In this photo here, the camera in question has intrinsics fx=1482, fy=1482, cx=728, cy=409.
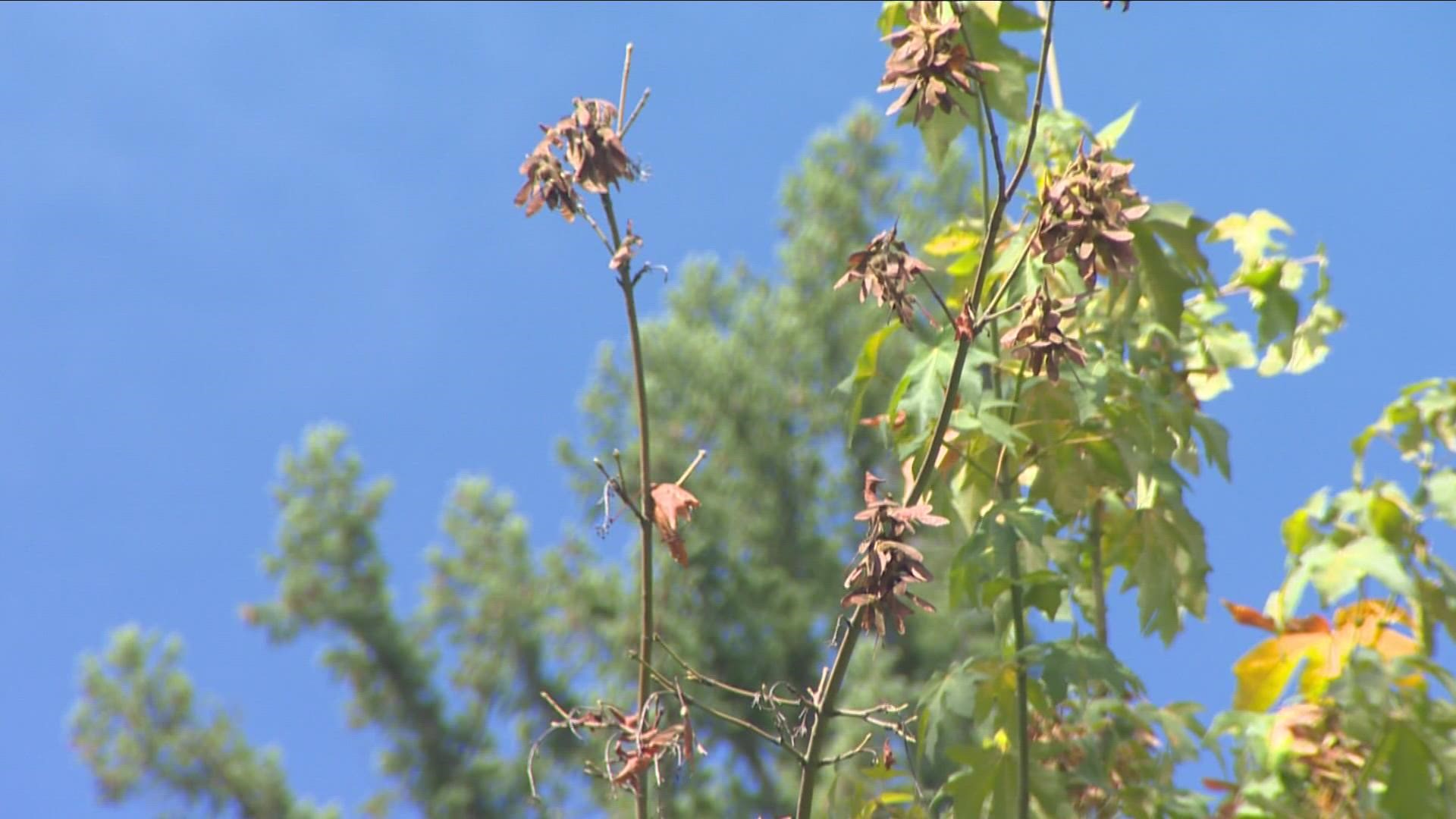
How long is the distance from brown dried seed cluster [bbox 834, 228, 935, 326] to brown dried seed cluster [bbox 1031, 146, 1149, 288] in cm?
9

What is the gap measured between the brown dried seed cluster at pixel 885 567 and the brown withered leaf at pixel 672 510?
0.10 metres

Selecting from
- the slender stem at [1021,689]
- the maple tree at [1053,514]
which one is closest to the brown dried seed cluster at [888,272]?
the maple tree at [1053,514]

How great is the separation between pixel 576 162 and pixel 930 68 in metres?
0.25

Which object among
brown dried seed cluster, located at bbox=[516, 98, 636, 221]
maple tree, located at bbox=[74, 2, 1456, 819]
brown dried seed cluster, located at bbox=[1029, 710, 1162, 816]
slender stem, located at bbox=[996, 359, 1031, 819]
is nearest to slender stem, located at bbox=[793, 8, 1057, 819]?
maple tree, located at bbox=[74, 2, 1456, 819]

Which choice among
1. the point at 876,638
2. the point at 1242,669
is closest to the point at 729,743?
the point at 1242,669

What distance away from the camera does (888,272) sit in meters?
0.98

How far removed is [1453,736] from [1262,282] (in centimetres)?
58

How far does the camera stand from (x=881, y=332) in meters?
1.39

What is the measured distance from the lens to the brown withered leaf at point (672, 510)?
2.82 feet

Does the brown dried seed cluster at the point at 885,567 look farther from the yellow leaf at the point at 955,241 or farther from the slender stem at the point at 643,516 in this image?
the yellow leaf at the point at 955,241

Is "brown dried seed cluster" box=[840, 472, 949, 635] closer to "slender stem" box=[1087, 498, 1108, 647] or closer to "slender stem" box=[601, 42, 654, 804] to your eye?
"slender stem" box=[601, 42, 654, 804]

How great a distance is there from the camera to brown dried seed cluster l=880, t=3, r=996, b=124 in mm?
972

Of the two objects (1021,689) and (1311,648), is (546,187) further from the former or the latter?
(1311,648)

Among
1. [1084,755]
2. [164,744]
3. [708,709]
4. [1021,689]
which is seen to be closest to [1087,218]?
[708,709]
